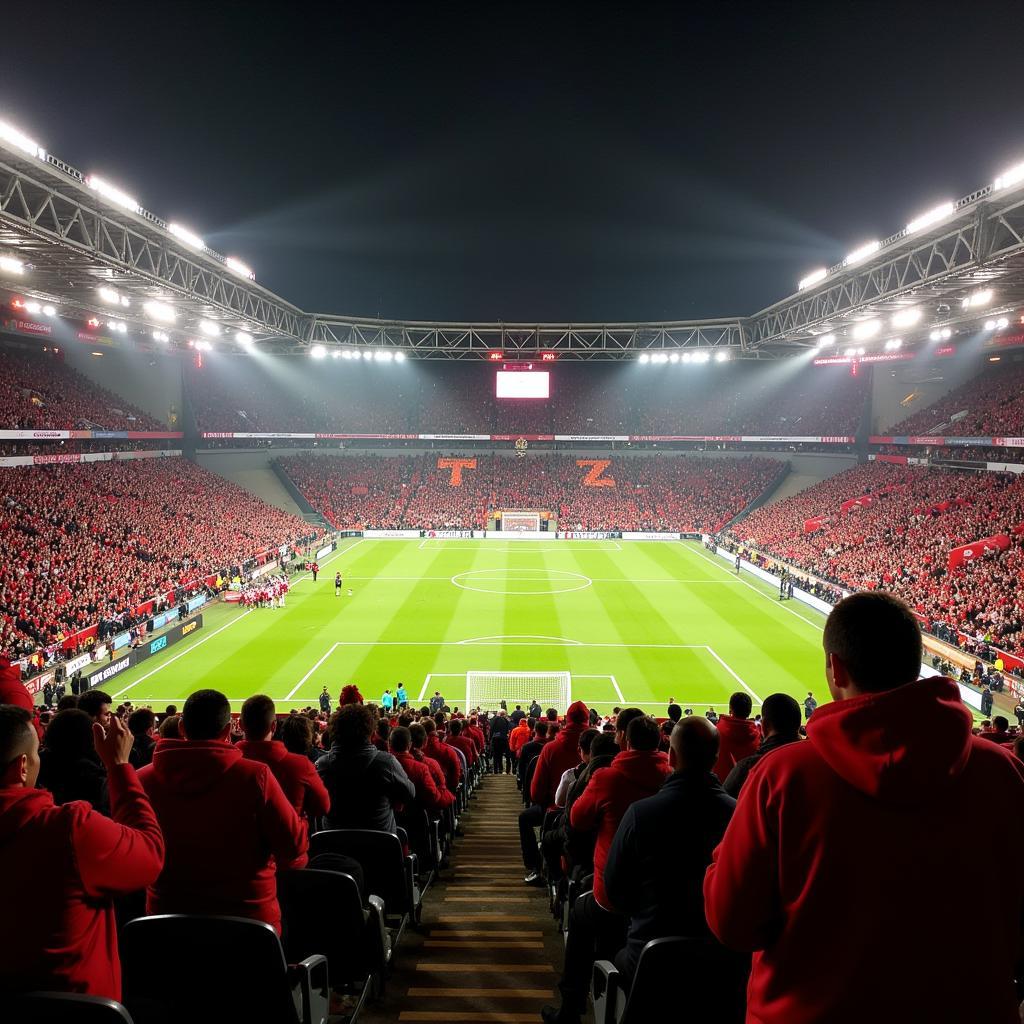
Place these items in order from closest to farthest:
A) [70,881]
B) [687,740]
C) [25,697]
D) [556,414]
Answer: [70,881]
[687,740]
[25,697]
[556,414]

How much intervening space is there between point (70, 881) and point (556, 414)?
7614 cm

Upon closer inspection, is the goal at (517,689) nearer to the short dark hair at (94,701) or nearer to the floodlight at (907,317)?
the short dark hair at (94,701)

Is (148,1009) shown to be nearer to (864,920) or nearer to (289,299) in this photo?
(864,920)

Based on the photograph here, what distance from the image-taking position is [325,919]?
4.22 m

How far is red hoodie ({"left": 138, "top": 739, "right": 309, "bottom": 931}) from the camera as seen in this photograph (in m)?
3.49

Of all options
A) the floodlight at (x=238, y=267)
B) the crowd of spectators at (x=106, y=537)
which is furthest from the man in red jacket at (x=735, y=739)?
the floodlight at (x=238, y=267)

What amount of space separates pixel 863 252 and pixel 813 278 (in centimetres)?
653

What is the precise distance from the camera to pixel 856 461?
206 feet

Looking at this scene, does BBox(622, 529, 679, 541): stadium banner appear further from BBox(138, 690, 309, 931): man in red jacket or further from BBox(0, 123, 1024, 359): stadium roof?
BBox(138, 690, 309, 931): man in red jacket

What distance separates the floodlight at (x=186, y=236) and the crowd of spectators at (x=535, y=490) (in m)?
32.4

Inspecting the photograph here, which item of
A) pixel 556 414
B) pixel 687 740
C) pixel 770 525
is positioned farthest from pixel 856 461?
pixel 687 740

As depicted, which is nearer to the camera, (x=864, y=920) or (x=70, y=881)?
(x=864, y=920)

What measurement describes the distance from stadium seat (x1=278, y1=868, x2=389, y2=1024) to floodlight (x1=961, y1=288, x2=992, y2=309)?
40.1 m

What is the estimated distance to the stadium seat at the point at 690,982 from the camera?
309 cm
